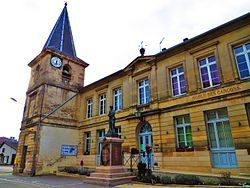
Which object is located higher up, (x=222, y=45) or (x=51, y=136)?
(x=222, y=45)

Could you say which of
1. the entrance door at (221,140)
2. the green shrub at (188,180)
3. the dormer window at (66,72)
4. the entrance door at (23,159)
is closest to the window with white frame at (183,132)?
the entrance door at (221,140)

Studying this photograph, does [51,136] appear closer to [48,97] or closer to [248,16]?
[48,97]

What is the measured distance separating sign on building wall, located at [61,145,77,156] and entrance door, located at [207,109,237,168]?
12.1 meters

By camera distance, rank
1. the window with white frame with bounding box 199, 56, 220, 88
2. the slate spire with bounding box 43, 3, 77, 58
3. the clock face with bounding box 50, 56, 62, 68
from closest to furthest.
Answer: the window with white frame with bounding box 199, 56, 220, 88 → the clock face with bounding box 50, 56, 62, 68 → the slate spire with bounding box 43, 3, 77, 58

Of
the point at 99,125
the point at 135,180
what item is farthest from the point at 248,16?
the point at 99,125

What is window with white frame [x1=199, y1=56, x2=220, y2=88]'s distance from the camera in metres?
10.5

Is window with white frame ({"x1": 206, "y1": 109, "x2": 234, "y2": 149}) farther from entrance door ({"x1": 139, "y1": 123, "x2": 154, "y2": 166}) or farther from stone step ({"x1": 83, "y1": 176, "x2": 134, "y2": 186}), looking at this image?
stone step ({"x1": 83, "y1": 176, "x2": 134, "y2": 186})

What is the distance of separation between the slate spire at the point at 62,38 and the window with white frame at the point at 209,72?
45.2 ft

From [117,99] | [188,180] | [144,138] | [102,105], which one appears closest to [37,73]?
[102,105]

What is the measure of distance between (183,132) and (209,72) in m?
3.73

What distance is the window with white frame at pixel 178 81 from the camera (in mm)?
11883

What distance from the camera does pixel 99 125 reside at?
54.1ft

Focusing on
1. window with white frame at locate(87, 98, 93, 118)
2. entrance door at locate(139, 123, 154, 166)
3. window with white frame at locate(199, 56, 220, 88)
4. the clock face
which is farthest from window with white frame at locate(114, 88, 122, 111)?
window with white frame at locate(199, 56, 220, 88)

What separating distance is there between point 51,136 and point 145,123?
843 cm
